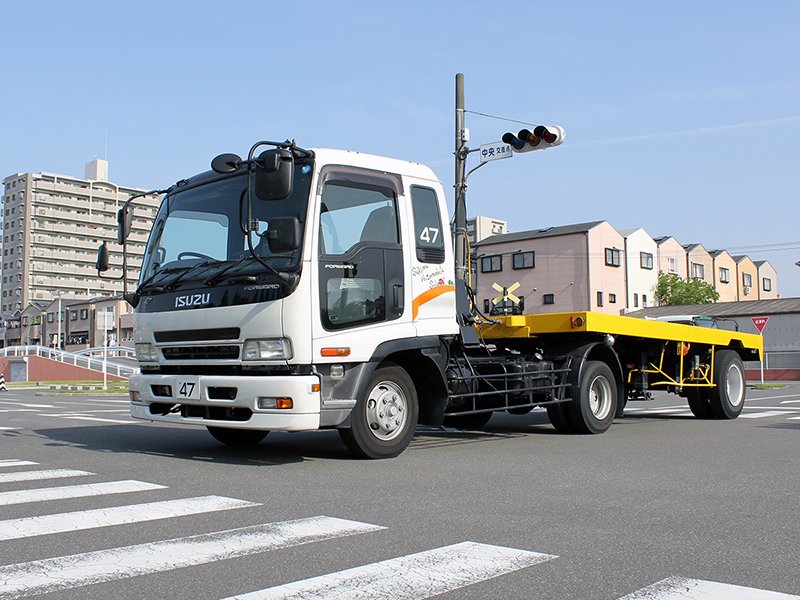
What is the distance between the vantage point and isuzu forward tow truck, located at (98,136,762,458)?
7777 mm

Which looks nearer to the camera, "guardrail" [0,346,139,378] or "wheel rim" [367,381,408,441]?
"wheel rim" [367,381,408,441]

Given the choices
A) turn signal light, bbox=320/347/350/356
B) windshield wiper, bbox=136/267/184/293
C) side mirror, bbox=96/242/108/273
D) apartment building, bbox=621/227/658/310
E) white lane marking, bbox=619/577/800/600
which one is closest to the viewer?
white lane marking, bbox=619/577/800/600

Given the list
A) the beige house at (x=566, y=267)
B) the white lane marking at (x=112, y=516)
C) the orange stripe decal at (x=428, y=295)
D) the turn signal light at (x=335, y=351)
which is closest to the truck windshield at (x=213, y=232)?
the turn signal light at (x=335, y=351)

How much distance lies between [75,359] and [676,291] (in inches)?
1651

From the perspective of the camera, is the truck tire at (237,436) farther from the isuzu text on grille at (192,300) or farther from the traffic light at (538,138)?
the traffic light at (538,138)

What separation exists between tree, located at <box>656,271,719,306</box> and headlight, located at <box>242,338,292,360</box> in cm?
5823

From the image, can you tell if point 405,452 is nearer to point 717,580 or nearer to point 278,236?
point 278,236

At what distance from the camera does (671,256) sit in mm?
67500

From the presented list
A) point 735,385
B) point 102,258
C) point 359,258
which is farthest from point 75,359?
point 359,258

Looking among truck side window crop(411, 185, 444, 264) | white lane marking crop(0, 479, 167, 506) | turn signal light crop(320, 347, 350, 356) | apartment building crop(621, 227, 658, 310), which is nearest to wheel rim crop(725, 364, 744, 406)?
truck side window crop(411, 185, 444, 264)

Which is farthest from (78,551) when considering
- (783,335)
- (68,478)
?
(783,335)

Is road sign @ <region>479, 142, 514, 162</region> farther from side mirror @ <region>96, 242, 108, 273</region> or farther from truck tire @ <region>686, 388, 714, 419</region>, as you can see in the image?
side mirror @ <region>96, 242, 108, 273</region>

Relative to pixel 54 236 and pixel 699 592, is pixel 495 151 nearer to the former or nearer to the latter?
pixel 699 592

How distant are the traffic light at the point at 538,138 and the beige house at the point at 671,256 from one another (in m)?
54.1
